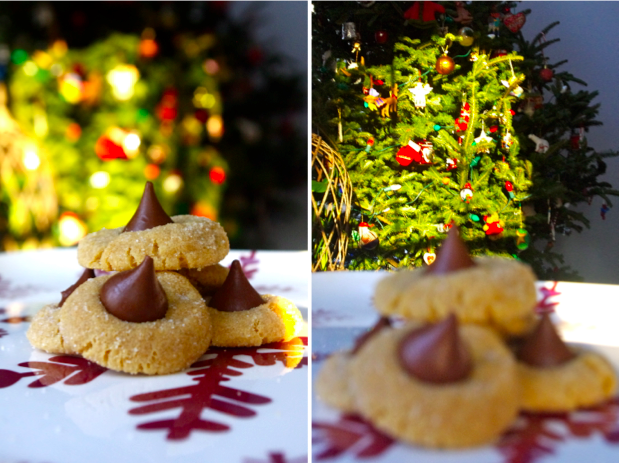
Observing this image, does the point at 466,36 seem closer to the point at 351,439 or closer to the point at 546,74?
the point at 546,74

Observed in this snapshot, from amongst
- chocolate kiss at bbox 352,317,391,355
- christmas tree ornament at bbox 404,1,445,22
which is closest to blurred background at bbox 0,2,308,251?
christmas tree ornament at bbox 404,1,445,22

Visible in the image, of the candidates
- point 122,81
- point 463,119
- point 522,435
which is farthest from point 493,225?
point 122,81

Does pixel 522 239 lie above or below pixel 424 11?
below

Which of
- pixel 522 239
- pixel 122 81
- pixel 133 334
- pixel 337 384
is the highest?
pixel 122 81

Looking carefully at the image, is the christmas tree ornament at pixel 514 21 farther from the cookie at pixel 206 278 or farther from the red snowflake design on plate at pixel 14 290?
the red snowflake design on plate at pixel 14 290

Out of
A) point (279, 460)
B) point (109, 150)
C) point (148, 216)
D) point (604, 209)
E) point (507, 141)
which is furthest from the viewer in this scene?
point (109, 150)

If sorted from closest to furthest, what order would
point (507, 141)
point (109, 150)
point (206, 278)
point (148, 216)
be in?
point (507, 141)
point (148, 216)
point (206, 278)
point (109, 150)

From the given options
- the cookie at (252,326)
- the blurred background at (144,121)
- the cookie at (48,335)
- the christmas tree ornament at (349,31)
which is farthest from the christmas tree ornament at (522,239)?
the blurred background at (144,121)
